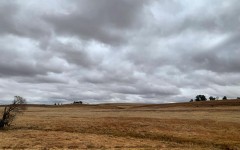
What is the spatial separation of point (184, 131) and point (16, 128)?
3123 cm

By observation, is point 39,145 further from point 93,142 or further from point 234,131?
point 234,131

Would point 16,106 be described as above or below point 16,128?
above

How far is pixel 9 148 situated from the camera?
39.4 m

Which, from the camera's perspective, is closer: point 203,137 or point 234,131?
point 203,137

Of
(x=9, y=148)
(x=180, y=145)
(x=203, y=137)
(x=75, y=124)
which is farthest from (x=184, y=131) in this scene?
(x=9, y=148)

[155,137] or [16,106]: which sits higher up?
[16,106]

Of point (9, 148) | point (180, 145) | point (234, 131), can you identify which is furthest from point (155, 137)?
point (9, 148)

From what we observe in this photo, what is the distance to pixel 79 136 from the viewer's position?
162 feet

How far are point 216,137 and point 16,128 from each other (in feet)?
120

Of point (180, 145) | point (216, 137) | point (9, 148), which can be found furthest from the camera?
point (216, 137)

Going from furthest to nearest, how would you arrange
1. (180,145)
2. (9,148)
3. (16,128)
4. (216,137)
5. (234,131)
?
1. (16,128)
2. (234,131)
3. (216,137)
4. (180,145)
5. (9,148)

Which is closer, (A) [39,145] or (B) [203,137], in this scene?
(A) [39,145]

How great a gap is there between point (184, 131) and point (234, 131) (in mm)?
8030

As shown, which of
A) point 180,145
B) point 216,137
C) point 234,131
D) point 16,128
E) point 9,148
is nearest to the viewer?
point 9,148
